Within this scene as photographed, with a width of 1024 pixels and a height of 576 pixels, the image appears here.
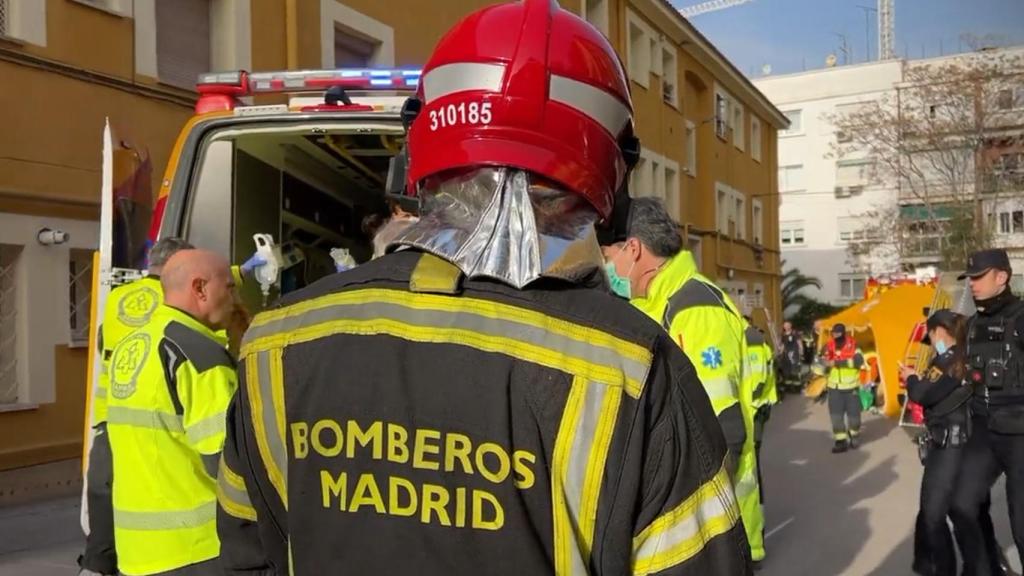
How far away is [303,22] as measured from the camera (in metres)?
11.8

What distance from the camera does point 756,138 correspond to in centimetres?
3478

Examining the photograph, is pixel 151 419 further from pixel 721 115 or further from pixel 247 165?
pixel 721 115

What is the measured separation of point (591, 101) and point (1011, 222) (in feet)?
120

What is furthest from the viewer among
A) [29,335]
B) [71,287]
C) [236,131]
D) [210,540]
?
[71,287]

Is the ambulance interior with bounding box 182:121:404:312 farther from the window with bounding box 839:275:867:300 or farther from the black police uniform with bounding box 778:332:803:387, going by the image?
the window with bounding box 839:275:867:300

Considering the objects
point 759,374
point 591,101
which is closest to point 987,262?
point 759,374

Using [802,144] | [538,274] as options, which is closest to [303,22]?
[538,274]

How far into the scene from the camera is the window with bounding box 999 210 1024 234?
106ft

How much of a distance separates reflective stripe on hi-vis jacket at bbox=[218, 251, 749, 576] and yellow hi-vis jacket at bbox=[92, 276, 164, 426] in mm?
2655

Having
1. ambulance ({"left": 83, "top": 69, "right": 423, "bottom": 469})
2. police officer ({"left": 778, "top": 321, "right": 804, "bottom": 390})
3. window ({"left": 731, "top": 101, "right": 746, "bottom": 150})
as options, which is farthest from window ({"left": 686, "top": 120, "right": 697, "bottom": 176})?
ambulance ({"left": 83, "top": 69, "right": 423, "bottom": 469})

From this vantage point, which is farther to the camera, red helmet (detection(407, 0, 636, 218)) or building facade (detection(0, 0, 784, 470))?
building facade (detection(0, 0, 784, 470))

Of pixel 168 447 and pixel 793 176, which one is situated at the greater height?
pixel 793 176

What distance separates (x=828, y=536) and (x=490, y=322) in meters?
7.58

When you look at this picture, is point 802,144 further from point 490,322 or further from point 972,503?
point 490,322
